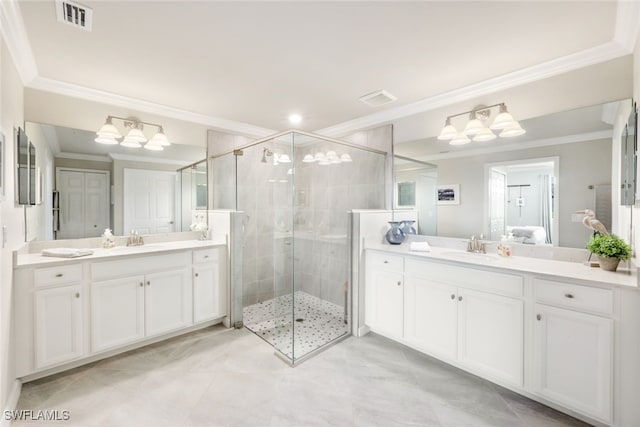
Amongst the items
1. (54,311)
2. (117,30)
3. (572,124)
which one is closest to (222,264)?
A: (54,311)

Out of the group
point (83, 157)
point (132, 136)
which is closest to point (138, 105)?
point (132, 136)

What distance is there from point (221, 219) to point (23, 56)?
1978 mm

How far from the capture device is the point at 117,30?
5.79 feet

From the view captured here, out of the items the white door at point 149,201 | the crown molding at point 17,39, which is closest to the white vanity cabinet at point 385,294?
the white door at point 149,201

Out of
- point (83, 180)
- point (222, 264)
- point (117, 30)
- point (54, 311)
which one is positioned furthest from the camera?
point (222, 264)

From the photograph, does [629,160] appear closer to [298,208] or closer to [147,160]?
[298,208]

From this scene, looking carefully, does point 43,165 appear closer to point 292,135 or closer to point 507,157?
point 292,135

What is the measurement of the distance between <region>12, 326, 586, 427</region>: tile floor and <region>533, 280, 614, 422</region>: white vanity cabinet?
19cm

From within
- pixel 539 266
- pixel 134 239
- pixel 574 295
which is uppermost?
pixel 134 239

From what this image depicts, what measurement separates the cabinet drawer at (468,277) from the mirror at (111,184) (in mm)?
2562

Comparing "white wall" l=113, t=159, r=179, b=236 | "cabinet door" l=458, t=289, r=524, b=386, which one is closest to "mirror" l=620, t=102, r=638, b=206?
"cabinet door" l=458, t=289, r=524, b=386

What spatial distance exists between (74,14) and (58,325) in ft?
7.07

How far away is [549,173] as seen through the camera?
221 centimetres

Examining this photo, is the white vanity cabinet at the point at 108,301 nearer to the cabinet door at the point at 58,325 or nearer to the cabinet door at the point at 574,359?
the cabinet door at the point at 58,325
